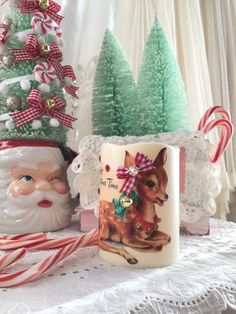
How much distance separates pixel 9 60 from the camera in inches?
28.0

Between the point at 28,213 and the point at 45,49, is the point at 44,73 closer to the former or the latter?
the point at 45,49

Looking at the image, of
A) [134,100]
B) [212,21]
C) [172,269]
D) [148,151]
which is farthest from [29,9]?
[212,21]

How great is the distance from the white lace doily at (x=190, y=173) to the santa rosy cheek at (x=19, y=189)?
3.1 inches

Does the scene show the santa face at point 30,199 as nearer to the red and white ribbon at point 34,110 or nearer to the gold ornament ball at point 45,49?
the red and white ribbon at point 34,110

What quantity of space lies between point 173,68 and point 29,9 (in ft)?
0.94

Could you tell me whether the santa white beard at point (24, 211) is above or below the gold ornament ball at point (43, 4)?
below

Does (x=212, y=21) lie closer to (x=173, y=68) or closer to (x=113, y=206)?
(x=173, y=68)

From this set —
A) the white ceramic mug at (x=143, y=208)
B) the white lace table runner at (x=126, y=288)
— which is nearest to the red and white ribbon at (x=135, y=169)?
the white ceramic mug at (x=143, y=208)

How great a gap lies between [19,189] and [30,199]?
0.08 feet

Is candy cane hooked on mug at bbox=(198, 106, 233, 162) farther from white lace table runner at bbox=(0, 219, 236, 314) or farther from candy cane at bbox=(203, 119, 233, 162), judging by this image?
white lace table runner at bbox=(0, 219, 236, 314)

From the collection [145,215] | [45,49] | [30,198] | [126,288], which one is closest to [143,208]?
[145,215]

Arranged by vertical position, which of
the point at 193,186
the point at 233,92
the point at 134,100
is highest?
the point at 233,92

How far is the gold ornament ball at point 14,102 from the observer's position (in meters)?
0.70

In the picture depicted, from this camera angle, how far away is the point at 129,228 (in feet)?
1.66
